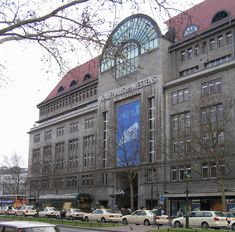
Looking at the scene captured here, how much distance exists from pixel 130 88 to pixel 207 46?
15.1 m

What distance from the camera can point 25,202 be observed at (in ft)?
273

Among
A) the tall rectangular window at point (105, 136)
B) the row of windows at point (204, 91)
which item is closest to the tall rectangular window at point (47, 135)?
the tall rectangular window at point (105, 136)

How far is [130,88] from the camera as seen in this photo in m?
74.1

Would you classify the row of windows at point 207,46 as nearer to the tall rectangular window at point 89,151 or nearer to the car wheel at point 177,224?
the tall rectangular window at point 89,151

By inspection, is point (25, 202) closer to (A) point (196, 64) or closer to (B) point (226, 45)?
(A) point (196, 64)

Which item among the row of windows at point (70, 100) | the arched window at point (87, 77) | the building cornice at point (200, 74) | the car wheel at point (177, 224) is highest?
the arched window at point (87, 77)

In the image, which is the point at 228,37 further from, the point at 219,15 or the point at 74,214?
the point at 74,214

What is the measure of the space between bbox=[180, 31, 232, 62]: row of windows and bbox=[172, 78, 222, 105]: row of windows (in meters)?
5.14

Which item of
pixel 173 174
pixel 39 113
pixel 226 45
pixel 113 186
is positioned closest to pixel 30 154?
pixel 39 113

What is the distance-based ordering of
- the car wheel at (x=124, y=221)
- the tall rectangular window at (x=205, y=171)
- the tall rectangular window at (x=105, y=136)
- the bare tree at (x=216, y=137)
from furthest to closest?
the tall rectangular window at (x=105, y=136), the tall rectangular window at (x=205, y=171), the bare tree at (x=216, y=137), the car wheel at (x=124, y=221)

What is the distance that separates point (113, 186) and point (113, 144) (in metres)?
7.33

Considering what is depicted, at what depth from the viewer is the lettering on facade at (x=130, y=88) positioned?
231 ft

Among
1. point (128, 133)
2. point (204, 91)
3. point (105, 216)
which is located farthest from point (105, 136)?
point (105, 216)

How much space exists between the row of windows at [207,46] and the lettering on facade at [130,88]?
572cm
